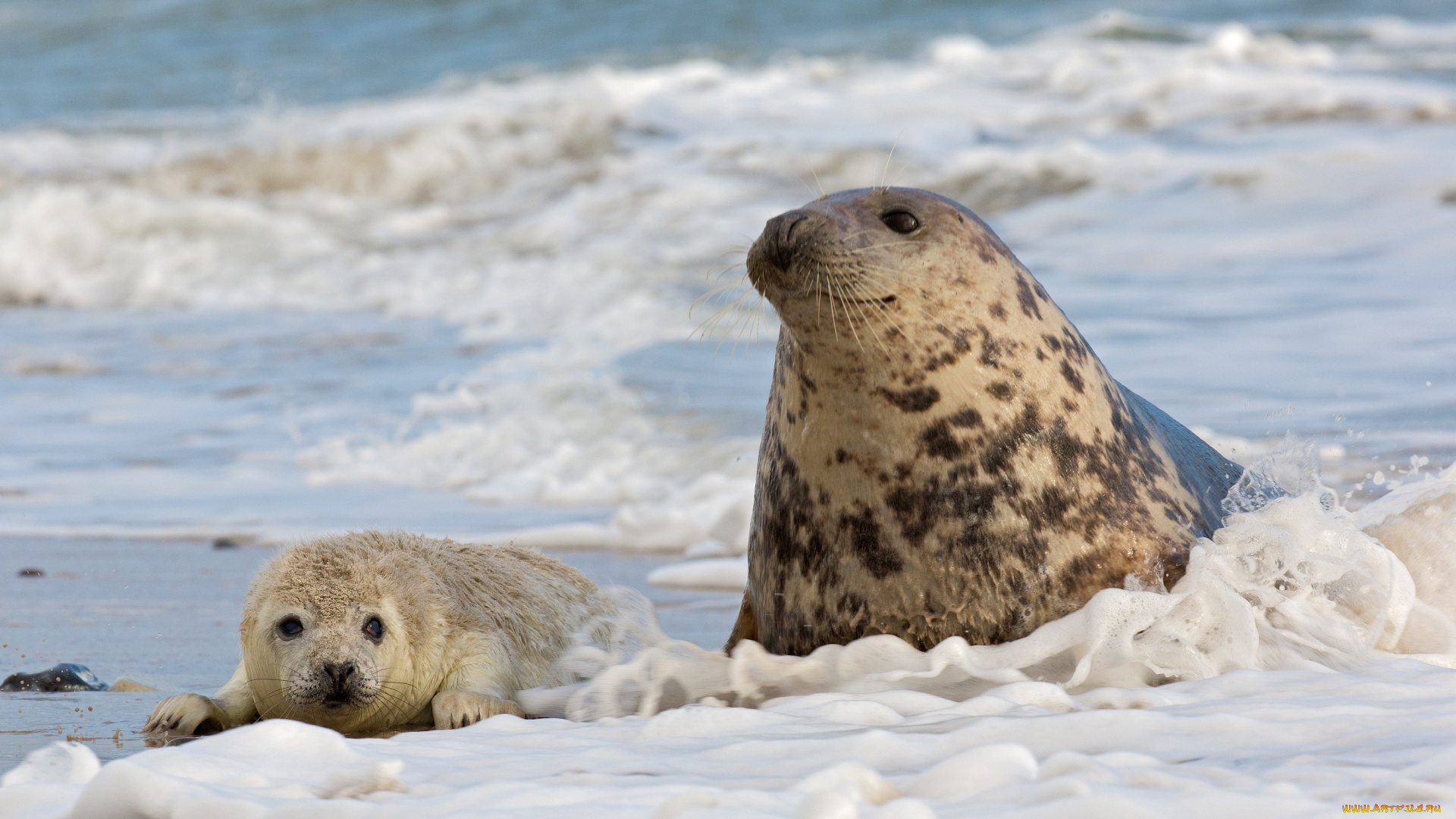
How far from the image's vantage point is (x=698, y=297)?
8859 mm

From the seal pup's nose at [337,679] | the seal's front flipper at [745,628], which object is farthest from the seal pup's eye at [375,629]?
the seal's front flipper at [745,628]

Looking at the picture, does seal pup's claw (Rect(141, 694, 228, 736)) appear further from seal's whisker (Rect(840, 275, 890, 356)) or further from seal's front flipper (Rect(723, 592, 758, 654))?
seal's whisker (Rect(840, 275, 890, 356))

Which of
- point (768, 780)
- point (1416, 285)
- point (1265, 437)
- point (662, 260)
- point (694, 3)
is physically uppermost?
point (694, 3)

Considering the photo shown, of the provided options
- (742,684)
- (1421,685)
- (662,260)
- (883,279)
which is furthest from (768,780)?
(662,260)

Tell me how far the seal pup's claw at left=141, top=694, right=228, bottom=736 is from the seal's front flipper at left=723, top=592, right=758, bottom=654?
1070mm

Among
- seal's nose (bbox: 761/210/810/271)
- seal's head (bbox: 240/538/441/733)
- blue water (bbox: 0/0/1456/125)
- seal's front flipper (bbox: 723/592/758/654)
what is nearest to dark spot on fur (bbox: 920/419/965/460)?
seal's nose (bbox: 761/210/810/271)

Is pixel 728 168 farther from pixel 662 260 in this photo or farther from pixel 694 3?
pixel 694 3

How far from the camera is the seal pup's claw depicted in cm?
310

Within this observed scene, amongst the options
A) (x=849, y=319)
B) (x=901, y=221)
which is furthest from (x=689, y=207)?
(x=849, y=319)

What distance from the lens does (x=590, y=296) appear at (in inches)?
427

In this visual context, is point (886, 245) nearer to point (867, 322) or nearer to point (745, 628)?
point (867, 322)

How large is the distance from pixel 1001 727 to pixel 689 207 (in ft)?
35.0

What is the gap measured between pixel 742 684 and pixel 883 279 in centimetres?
84

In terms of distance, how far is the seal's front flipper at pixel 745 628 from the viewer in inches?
138
